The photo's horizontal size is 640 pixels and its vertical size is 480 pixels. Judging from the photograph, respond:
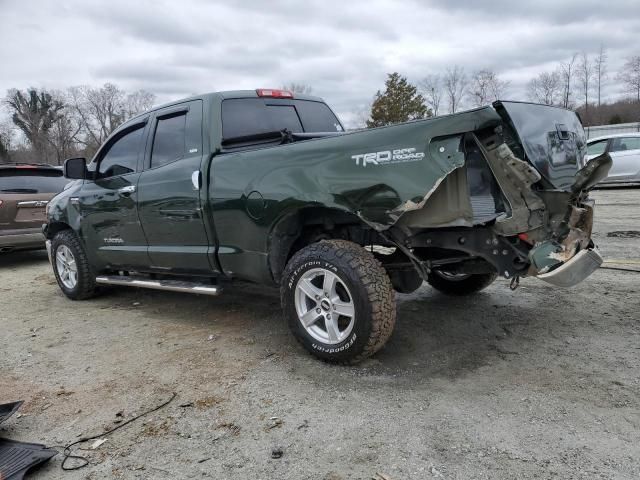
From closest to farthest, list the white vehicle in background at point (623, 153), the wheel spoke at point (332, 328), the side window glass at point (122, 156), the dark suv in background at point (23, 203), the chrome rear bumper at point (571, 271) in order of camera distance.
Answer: the chrome rear bumper at point (571, 271)
the wheel spoke at point (332, 328)
the side window glass at point (122, 156)
the dark suv in background at point (23, 203)
the white vehicle in background at point (623, 153)

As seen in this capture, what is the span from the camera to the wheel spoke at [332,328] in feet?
11.2

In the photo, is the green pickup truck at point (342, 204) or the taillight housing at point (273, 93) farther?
the taillight housing at point (273, 93)

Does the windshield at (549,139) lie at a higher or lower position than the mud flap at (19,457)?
higher

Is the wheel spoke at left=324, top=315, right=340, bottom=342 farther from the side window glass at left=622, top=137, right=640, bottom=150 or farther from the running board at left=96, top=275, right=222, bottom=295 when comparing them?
the side window glass at left=622, top=137, right=640, bottom=150

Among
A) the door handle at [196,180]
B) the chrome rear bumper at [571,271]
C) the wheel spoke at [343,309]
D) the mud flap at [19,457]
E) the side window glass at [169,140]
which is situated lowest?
the mud flap at [19,457]

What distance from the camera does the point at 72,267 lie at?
581cm

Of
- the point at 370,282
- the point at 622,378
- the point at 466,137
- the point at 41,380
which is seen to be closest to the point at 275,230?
the point at 370,282

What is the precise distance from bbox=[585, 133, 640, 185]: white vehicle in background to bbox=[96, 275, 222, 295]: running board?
1357 cm

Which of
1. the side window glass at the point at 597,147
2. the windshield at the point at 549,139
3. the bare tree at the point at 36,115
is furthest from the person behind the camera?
the bare tree at the point at 36,115

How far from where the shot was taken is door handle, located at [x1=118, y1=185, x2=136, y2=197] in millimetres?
4800

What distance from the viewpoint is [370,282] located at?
3221 mm

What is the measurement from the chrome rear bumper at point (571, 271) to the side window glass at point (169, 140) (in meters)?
3.06

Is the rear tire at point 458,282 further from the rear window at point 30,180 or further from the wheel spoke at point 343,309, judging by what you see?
the rear window at point 30,180

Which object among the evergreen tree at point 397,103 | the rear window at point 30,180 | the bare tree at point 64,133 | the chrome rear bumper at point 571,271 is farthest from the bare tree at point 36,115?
the chrome rear bumper at point 571,271
